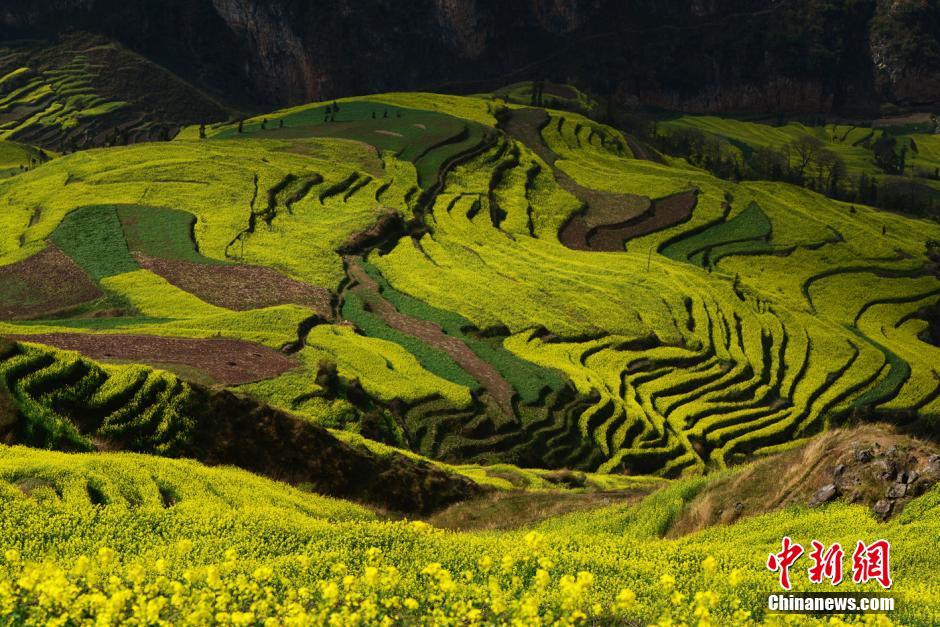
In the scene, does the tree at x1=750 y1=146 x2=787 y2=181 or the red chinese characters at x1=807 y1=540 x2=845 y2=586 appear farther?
the tree at x1=750 y1=146 x2=787 y2=181

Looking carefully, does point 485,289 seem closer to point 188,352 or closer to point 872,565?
point 188,352

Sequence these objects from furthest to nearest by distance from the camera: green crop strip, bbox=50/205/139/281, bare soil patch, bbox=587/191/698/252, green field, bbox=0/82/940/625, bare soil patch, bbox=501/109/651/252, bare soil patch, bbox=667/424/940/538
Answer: bare soil patch, bbox=587/191/698/252, bare soil patch, bbox=501/109/651/252, green crop strip, bbox=50/205/139/281, bare soil patch, bbox=667/424/940/538, green field, bbox=0/82/940/625

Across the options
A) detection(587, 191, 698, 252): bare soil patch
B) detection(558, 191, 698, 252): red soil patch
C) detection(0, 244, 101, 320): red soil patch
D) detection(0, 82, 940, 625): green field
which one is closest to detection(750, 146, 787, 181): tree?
detection(0, 82, 940, 625): green field

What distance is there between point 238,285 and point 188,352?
19.5 m

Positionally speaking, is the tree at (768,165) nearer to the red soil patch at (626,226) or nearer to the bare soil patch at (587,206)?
the red soil patch at (626,226)

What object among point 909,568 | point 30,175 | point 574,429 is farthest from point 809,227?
point 909,568

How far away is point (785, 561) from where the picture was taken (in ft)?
52.7

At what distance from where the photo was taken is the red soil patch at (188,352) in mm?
46281

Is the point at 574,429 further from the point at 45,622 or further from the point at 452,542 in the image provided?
the point at 45,622

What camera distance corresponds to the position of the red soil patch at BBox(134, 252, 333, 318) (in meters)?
65.5

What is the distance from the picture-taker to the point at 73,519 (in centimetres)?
1788

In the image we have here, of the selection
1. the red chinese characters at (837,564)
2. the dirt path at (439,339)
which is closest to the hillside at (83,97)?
the dirt path at (439,339)

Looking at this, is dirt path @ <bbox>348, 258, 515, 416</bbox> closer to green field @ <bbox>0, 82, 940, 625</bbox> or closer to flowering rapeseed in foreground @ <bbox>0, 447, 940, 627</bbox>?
green field @ <bbox>0, 82, 940, 625</bbox>

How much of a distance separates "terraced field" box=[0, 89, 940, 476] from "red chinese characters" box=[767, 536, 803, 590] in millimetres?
31747
